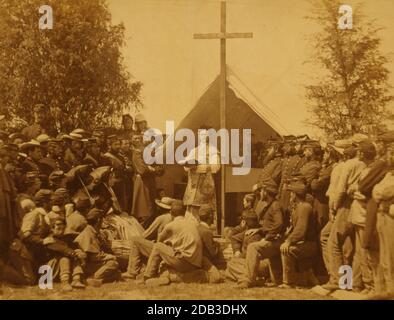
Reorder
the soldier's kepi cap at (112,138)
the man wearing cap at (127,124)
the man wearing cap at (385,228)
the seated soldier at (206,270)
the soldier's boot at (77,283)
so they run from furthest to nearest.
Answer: the man wearing cap at (127,124), the soldier's kepi cap at (112,138), the seated soldier at (206,270), the soldier's boot at (77,283), the man wearing cap at (385,228)

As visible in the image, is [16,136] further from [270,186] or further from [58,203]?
[270,186]

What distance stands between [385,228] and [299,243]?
2.71 feet

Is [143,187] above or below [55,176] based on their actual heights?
below

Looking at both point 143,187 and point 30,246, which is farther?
point 143,187

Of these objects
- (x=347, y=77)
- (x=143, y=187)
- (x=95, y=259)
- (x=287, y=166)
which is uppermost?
(x=347, y=77)

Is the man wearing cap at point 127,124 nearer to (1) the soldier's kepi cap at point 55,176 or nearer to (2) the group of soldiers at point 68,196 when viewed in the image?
(2) the group of soldiers at point 68,196

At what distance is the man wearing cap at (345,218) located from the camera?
600 cm

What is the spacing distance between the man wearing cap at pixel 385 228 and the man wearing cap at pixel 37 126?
361cm

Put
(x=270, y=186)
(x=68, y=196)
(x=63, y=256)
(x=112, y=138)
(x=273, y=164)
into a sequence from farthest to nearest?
(x=112, y=138), (x=273, y=164), (x=68, y=196), (x=270, y=186), (x=63, y=256)

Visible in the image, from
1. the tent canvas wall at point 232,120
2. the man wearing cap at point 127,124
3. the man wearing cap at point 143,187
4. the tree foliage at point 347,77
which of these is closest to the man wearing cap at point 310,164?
the tree foliage at point 347,77

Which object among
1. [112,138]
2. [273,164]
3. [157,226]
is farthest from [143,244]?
[273,164]

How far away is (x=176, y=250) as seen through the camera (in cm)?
614

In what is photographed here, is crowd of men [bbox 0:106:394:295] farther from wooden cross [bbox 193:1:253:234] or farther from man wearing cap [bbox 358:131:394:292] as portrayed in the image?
wooden cross [bbox 193:1:253:234]

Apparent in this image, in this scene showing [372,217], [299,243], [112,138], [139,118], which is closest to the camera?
[372,217]
